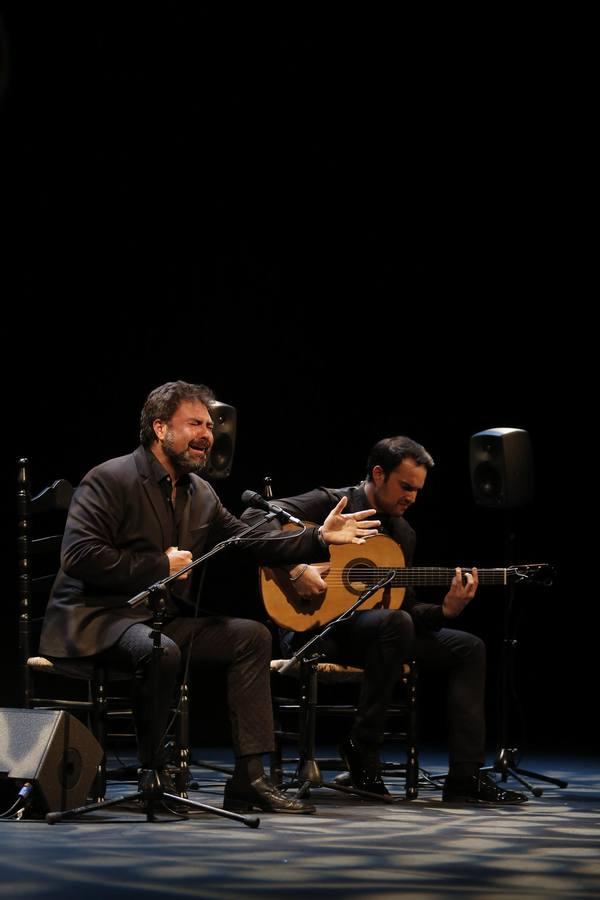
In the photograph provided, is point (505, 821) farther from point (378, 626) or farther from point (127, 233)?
point (127, 233)

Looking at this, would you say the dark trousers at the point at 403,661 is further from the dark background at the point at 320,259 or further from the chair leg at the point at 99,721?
the dark background at the point at 320,259

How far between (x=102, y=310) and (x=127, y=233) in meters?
0.41

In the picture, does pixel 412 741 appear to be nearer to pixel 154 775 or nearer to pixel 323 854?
pixel 154 775

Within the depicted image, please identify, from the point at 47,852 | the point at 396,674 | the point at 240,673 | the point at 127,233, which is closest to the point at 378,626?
the point at 396,674

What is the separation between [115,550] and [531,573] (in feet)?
5.09

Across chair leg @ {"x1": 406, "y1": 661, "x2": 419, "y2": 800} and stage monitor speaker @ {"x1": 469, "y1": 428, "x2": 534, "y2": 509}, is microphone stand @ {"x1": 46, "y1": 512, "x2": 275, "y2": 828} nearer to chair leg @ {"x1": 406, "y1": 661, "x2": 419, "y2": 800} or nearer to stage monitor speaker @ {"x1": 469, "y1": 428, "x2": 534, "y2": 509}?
chair leg @ {"x1": 406, "y1": 661, "x2": 419, "y2": 800}

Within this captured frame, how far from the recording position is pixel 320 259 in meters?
6.71

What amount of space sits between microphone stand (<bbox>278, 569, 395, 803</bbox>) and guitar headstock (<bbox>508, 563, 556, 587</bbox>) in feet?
1.46

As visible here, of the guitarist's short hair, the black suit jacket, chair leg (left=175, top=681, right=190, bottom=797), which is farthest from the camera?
the guitarist's short hair

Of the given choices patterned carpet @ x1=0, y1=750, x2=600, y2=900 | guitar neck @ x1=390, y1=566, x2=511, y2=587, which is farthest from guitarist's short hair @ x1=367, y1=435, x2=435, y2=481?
patterned carpet @ x1=0, y1=750, x2=600, y2=900

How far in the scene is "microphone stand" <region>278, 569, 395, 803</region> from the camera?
14.2 feet

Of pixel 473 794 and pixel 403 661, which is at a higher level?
pixel 403 661

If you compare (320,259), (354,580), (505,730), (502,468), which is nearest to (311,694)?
(354,580)

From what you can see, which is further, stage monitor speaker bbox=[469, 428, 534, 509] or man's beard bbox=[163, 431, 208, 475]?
stage monitor speaker bbox=[469, 428, 534, 509]
